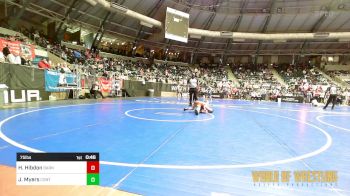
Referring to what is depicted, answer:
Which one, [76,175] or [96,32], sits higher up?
[96,32]

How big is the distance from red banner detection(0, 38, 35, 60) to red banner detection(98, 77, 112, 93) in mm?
5236

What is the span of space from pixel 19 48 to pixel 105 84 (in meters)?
6.53

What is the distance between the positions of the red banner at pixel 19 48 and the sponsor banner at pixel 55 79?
13.5ft

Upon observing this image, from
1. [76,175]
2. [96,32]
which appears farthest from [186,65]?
[76,175]

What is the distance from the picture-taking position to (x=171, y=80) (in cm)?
3428

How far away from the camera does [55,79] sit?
15.3 metres

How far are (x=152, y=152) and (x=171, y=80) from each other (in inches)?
1180

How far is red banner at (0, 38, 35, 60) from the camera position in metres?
16.5

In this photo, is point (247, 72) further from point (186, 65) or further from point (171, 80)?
point (171, 80)

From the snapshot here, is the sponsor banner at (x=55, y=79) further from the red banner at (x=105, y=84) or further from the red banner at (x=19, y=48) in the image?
the red banner at (x=19, y=48)

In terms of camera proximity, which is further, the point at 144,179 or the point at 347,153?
the point at 347,153

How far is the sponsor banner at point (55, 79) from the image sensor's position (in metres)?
14.7
